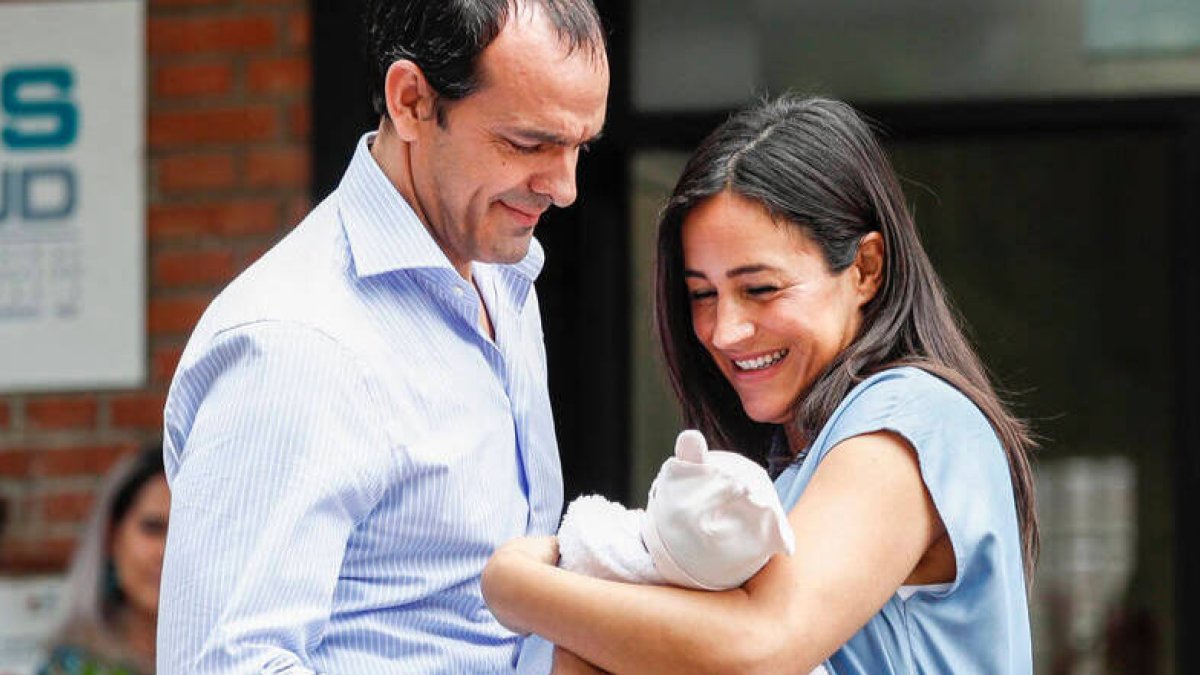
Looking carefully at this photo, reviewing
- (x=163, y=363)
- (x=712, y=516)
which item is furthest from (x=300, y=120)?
(x=712, y=516)

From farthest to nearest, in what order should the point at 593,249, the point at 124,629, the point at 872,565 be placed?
the point at 593,249 < the point at 124,629 < the point at 872,565

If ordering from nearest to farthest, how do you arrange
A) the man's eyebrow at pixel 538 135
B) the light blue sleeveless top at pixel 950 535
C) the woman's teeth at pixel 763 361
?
the light blue sleeveless top at pixel 950 535 → the man's eyebrow at pixel 538 135 → the woman's teeth at pixel 763 361

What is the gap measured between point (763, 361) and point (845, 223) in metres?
0.18

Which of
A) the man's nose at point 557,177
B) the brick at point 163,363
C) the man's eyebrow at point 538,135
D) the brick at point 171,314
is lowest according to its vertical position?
the brick at point 163,363

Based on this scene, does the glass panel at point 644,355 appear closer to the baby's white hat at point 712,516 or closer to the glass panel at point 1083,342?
the glass panel at point 1083,342

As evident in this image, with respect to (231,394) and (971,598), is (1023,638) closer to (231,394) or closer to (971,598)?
(971,598)

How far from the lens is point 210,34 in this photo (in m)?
4.70

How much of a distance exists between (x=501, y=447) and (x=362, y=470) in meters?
0.26

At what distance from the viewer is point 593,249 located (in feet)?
16.4

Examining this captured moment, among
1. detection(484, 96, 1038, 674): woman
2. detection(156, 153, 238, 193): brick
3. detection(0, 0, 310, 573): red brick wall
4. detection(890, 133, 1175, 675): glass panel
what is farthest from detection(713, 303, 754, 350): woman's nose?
detection(890, 133, 1175, 675): glass panel

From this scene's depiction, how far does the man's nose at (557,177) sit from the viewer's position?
2330mm

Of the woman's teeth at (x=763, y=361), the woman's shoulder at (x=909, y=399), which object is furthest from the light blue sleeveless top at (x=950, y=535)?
the woman's teeth at (x=763, y=361)

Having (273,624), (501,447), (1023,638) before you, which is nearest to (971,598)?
(1023,638)

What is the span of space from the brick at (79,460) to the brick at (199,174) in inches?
22.8
